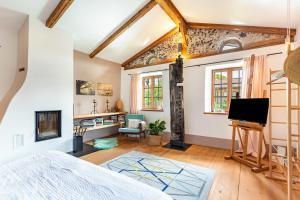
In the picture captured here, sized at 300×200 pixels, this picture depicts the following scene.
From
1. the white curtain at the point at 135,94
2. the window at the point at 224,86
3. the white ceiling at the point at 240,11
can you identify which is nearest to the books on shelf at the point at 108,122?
the white curtain at the point at 135,94

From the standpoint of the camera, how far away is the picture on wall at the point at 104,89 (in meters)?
5.05

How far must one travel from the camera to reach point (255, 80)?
3359 mm

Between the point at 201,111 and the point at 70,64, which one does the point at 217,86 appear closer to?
the point at 201,111

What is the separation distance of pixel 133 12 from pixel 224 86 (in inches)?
116

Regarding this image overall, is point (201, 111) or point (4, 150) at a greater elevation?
point (201, 111)

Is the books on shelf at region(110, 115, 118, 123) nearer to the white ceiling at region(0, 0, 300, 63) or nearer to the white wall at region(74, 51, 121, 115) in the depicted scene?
the white wall at region(74, 51, 121, 115)

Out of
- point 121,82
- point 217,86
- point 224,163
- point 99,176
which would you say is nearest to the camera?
point 99,176

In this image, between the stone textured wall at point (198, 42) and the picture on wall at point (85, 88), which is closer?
the stone textured wall at point (198, 42)

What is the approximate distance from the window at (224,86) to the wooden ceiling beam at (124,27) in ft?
7.64

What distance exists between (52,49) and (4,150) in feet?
6.92

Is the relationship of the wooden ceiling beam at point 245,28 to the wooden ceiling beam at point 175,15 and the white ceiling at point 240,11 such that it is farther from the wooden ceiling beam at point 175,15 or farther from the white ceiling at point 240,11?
the wooden ceiling beam at point 175,15

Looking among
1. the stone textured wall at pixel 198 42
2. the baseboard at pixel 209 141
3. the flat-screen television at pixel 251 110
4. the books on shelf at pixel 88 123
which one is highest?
the stone textured wall at pixel 198 42

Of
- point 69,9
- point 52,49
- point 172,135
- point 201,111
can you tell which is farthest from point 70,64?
point 201,111

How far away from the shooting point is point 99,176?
1094 mm
